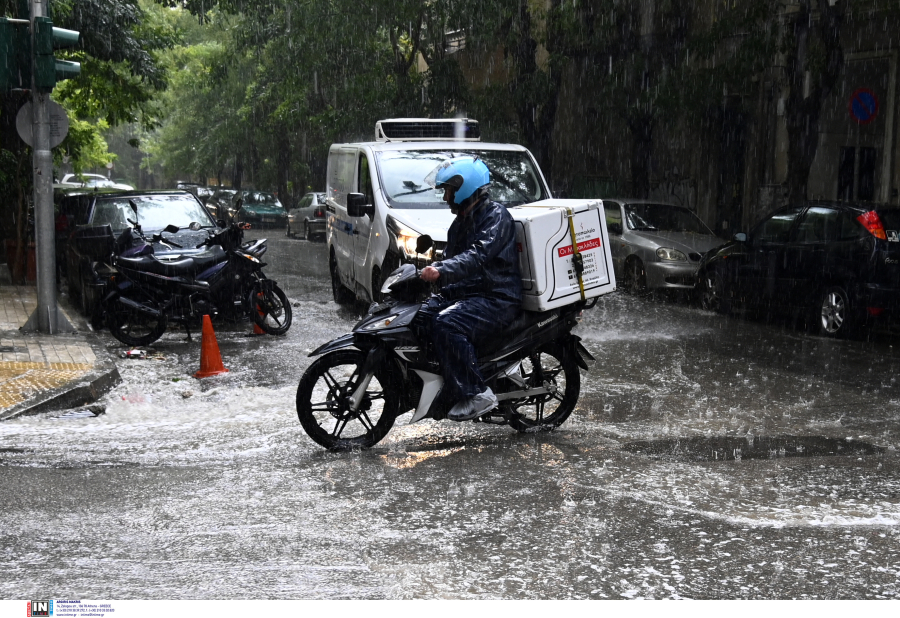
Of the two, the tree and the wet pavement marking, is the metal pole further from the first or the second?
the tree

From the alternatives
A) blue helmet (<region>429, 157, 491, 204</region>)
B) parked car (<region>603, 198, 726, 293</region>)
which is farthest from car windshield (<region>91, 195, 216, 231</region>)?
blue helmet (<region>429, 157, 491, 204</region>)

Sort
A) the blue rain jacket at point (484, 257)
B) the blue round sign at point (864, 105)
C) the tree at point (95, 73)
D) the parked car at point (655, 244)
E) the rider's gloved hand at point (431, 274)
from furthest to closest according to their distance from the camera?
1. the blue round sign at point (864, 105)
2. the tree at point (95, 73)
3. the parked car at point (655, 244)
4. the blue rain jacket at point (484, 257)
5. the rider's gloved hand at point (431, 274)

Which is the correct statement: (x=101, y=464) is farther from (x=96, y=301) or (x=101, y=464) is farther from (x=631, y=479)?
(x=96, y=301)

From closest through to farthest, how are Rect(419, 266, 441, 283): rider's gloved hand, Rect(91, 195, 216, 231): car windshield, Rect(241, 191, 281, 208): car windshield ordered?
Rect(419, 266, 441, 283): rider's gloved hand < Rect(91, 195, 216, 231): car windshield < Rect(241, 191, 281, 208): car windshield

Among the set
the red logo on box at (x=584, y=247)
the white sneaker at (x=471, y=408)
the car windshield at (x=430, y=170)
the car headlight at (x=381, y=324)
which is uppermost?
the car windshield at (x=430, y=170)

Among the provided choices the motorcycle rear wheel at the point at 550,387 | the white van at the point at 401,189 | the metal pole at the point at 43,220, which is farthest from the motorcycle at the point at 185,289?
the motorcycle rear wheel at the point at 550,387

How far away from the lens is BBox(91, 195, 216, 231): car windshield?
556 inches

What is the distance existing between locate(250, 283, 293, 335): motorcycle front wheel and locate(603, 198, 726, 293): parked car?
229 inches

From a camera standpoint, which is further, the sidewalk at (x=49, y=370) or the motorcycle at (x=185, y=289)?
the motorcycle at (x=185, y=289)

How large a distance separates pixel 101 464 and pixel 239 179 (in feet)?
161

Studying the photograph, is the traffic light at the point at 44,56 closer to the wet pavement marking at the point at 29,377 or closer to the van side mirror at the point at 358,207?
the wet pavement marking at the point at 29,377

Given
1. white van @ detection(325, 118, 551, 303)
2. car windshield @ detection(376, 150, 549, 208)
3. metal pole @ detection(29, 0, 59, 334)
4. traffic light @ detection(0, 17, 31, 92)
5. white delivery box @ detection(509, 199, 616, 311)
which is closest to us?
white delivery box @ detection(509, 199, 616, 311)

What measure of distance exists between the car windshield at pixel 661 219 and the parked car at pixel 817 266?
2.10 metres

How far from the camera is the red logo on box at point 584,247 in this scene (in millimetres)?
6926
